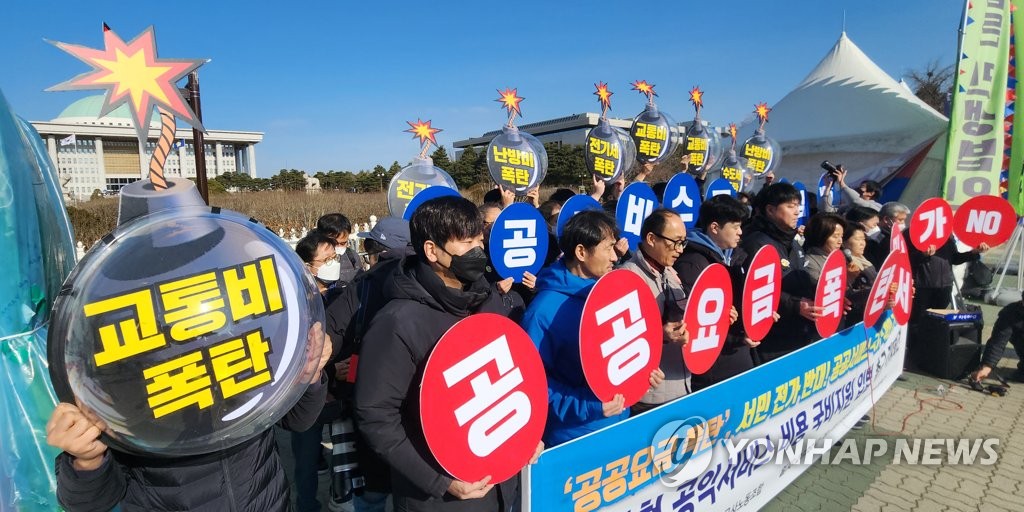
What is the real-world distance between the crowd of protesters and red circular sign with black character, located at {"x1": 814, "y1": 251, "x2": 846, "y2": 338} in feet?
0.29

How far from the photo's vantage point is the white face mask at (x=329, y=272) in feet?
10.3

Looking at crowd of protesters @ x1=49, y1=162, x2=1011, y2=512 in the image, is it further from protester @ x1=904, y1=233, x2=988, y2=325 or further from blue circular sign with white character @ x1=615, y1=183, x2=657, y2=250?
protester @ x1=904, y1=233, x2=988, y2=325

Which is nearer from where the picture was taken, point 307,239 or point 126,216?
point 126,216

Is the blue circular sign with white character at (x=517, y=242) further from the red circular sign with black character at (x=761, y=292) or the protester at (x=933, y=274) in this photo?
the protester at (x=933, y=274)

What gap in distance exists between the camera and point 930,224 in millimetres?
4652

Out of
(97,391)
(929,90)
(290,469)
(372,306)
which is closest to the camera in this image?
(97,391)

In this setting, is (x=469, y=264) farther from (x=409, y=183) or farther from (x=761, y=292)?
(x=409, y=183)

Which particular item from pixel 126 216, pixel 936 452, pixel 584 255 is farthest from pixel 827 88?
Result: pixel 126 216

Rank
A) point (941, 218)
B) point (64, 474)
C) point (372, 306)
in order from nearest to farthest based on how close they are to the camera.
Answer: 1. point (64, 474)
2. point (372, 306)
3. point (941, 218)

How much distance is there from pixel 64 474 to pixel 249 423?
412 millimetres

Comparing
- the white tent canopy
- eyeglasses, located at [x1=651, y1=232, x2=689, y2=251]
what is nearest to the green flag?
eyeglasses, located at [x1=651, y1=232, x2=689, y2=251]

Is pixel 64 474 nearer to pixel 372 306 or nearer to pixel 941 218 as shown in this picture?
pixel 372 306

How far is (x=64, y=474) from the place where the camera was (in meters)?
1.22

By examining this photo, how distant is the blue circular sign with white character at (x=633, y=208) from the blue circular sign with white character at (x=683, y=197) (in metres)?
0.43
